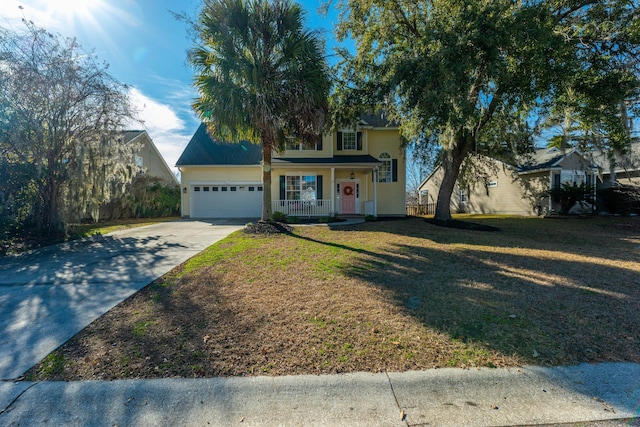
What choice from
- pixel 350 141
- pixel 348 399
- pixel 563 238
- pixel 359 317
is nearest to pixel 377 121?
pixel 350 141

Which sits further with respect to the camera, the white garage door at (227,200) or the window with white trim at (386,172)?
the white garage door at (227,200)

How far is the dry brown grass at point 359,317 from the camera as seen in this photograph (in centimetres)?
296

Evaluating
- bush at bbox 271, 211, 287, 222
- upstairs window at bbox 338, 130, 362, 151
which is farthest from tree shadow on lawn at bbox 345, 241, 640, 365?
upstairs window at bbox 338, 130, 362, 151

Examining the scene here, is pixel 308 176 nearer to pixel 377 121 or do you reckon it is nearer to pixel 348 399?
pixel 377 121

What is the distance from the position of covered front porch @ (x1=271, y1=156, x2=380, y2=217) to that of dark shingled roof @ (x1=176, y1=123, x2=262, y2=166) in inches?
133

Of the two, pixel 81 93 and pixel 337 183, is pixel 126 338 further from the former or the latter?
pixel 337 183

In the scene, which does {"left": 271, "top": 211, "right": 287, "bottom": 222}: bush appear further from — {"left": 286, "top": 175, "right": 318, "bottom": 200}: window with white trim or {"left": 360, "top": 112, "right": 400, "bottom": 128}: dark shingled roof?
{"left": 360, "top": 112, "right": 400, "bottom": 128}: dark shingled roof

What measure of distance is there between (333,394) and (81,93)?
11.8 meters

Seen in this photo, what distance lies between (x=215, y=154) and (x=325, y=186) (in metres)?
7.89

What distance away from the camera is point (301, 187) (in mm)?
16234

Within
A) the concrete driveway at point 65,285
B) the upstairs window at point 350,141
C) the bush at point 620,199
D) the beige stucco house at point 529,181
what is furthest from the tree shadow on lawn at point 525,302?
the bush at point 620,199

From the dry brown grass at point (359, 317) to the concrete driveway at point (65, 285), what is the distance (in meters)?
0.31

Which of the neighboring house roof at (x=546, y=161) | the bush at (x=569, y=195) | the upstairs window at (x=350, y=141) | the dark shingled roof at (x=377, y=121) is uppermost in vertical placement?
the dark shingled roof at (x=377, y=121)

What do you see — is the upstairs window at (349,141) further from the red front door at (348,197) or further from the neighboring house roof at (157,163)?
the neighboring house roof at (157,163)
